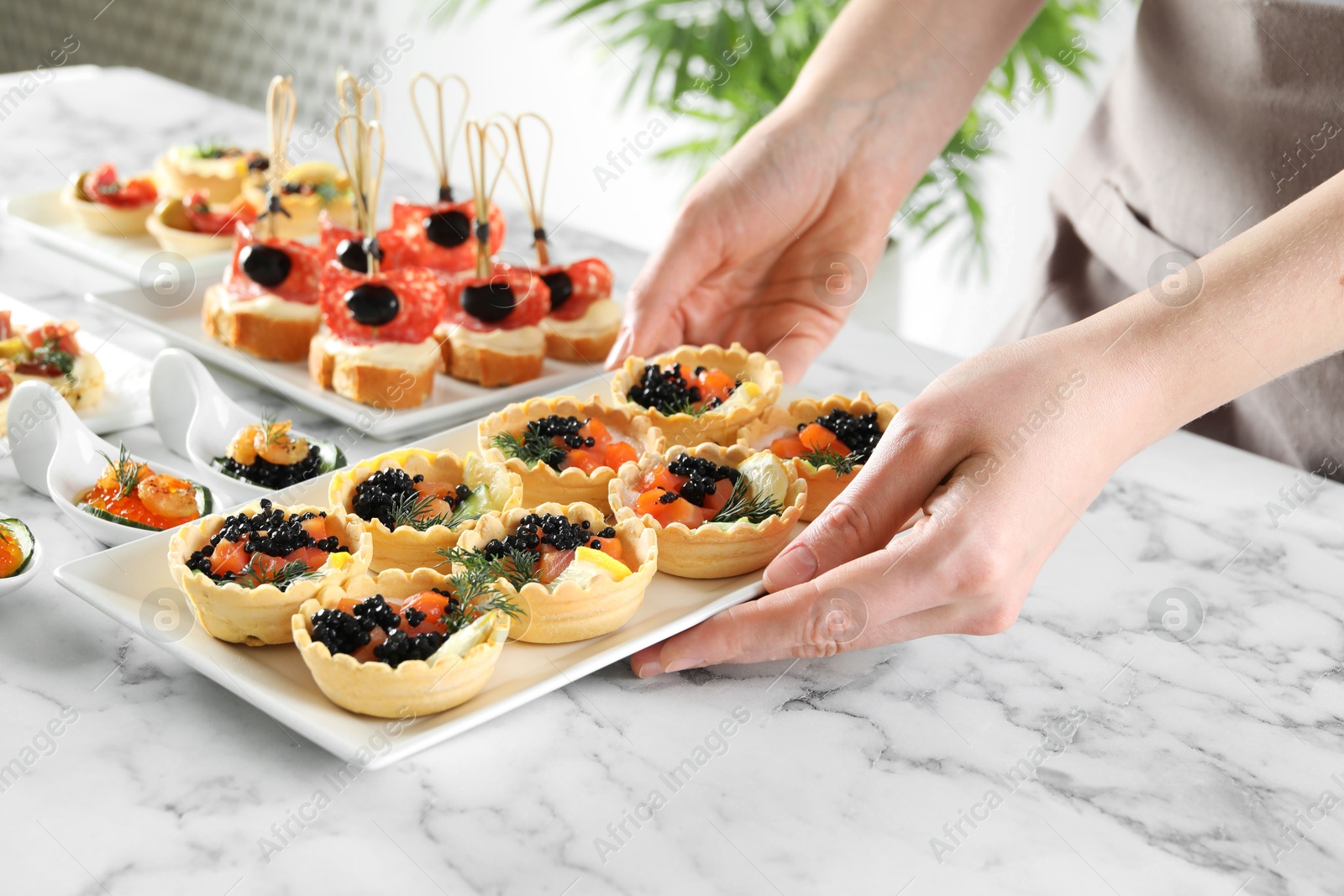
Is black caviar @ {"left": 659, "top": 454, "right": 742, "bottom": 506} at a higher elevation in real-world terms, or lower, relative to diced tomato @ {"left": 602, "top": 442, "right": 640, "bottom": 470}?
higher

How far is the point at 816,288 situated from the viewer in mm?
2521

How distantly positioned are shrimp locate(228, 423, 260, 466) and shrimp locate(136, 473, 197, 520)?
134 millimetres

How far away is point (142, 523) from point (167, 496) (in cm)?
5

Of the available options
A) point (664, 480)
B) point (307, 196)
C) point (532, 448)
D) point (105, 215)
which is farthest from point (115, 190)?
point (664, 480)

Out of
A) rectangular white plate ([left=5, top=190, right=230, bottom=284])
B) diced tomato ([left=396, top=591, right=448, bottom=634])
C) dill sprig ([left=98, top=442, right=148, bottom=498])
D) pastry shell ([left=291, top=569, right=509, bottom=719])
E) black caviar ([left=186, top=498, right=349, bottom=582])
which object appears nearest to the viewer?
pastry shell ([left=291, top=569, right=509, bottom=719])

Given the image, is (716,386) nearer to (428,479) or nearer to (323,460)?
(428,479)

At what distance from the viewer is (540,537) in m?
1.68

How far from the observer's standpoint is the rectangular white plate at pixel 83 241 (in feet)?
9.16

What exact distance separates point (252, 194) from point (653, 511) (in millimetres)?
1860

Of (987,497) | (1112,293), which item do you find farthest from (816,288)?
(987,497)

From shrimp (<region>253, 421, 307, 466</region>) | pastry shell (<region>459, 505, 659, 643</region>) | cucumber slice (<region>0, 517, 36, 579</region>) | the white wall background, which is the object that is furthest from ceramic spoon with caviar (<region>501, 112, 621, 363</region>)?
the white wall background

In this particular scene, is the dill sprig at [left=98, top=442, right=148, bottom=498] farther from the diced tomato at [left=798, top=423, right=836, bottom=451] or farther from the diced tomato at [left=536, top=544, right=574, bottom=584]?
the diced tomato at [left=798, top=423, right=836, bottom=451]

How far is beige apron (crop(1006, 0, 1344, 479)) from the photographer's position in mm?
2076

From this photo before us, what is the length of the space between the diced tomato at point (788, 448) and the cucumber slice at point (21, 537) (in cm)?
112
